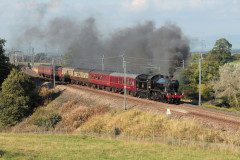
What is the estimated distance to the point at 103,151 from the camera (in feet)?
75.9

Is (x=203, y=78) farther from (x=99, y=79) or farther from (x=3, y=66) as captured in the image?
(x=3, y=66)

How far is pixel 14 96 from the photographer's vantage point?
180 feet

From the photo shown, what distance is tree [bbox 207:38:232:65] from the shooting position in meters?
109

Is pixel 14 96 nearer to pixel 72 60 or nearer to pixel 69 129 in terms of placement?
pixel 69 129

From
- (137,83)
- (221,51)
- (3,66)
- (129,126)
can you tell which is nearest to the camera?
(129,126)

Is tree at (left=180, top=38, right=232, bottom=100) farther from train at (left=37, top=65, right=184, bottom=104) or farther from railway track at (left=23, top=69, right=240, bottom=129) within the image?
railway track at (left=23, top=69, right=240, bottom=129)

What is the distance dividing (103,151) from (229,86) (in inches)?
1674

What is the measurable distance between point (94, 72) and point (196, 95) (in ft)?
56.0

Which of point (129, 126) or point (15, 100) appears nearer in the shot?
point (129, 126)

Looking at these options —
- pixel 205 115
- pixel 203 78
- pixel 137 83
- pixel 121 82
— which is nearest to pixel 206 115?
pixel 205 115

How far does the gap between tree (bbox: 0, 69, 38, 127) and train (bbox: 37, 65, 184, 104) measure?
11924 mm

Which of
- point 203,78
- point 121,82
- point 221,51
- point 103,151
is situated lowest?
point 103,151

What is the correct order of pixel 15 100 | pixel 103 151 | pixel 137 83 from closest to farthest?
pixel 103 151, pixel 137 83, pixel 15 100

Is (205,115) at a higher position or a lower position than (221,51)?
lower
